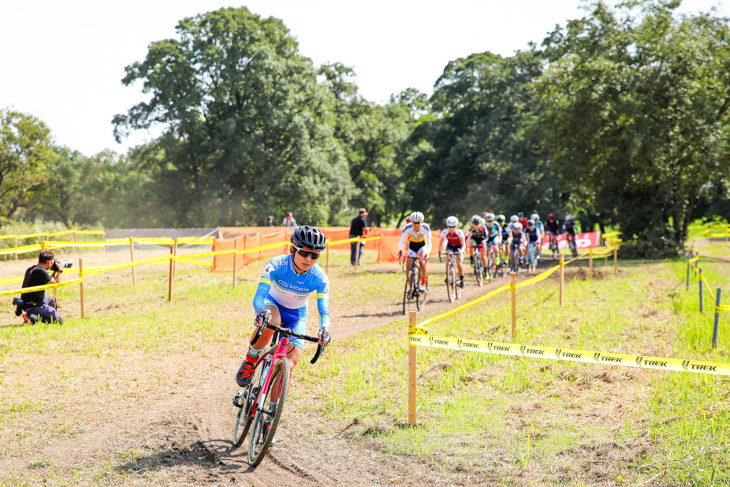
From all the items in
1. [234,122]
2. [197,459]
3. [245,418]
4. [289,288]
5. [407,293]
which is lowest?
→ [197,459]

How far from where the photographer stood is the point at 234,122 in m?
41.6

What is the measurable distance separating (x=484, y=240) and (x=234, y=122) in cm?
2720

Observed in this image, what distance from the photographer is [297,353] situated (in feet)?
19.9

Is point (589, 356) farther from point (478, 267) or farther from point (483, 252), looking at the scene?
point (483, 252)

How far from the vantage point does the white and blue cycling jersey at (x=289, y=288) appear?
6270 mm

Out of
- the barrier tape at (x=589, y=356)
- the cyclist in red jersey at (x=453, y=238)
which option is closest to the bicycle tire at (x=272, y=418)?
the barrier tape at (x=589, y=356)

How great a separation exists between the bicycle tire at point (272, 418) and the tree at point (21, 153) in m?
50.1

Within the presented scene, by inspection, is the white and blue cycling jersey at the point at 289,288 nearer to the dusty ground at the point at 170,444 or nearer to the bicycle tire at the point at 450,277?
the dusty ground at the point at 170,444

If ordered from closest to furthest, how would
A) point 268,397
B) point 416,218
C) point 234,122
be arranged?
point 268,397, point 416,218, point 234,122

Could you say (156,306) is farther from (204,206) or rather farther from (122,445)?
(204,206)

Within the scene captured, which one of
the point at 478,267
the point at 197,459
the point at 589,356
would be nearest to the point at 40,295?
the point at 197,459

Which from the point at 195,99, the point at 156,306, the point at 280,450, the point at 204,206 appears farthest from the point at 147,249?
the point at 280,450

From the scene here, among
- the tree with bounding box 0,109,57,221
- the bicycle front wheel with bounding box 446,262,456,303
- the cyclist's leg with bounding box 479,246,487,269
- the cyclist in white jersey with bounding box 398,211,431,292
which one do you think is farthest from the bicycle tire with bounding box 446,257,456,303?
the tree with bounding box 0,109,57,221

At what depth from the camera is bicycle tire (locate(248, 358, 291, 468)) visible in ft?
18.4
